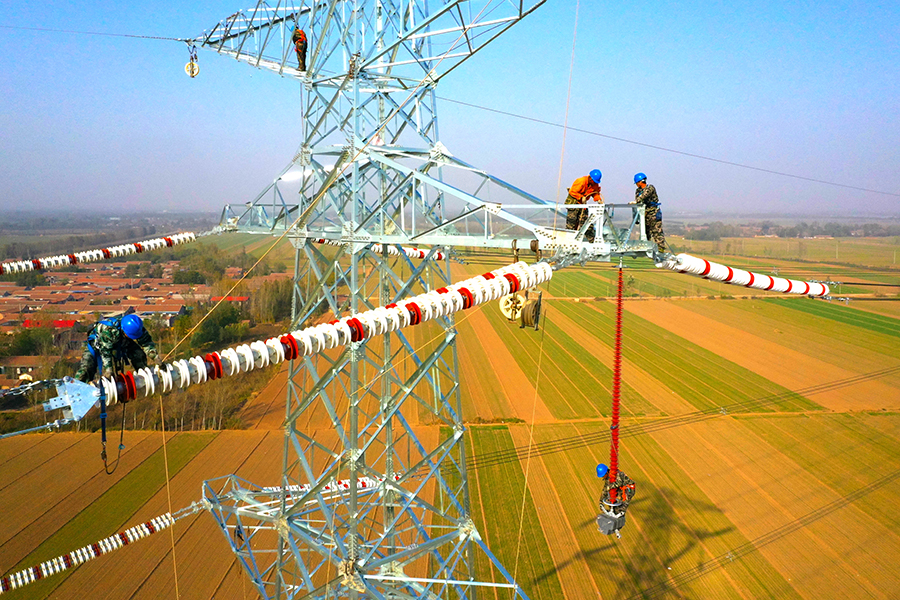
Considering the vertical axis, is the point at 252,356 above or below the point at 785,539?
above

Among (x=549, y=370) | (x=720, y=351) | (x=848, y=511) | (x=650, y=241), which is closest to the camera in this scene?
(x=650, y=241)

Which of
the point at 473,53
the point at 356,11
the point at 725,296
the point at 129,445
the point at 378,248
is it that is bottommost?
the point at 129,445

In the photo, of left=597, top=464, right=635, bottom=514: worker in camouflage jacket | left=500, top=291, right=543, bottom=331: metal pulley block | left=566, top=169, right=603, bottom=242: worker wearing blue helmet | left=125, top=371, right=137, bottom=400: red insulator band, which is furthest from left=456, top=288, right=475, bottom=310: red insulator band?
left=597, top=464, right=635, bottom=514: worker in camouflage jacket

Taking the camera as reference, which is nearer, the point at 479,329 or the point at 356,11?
the point at 356,11

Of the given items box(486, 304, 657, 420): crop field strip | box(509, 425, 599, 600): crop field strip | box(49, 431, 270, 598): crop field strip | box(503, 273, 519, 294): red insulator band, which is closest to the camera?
box(503, 273, 519, 294): red insulator band

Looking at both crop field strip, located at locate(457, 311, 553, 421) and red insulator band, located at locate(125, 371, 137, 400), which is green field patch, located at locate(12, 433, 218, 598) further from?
red insulator band, located at locate(125, 371, 137, 400)

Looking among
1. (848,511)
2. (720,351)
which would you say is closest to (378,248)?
(848,511)

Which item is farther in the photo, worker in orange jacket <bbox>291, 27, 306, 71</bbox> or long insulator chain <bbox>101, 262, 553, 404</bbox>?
worker in orange jacket <bbox>291, 27, 306, 71</bbox>

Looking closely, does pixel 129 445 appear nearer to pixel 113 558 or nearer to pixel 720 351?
pixel 113 558
